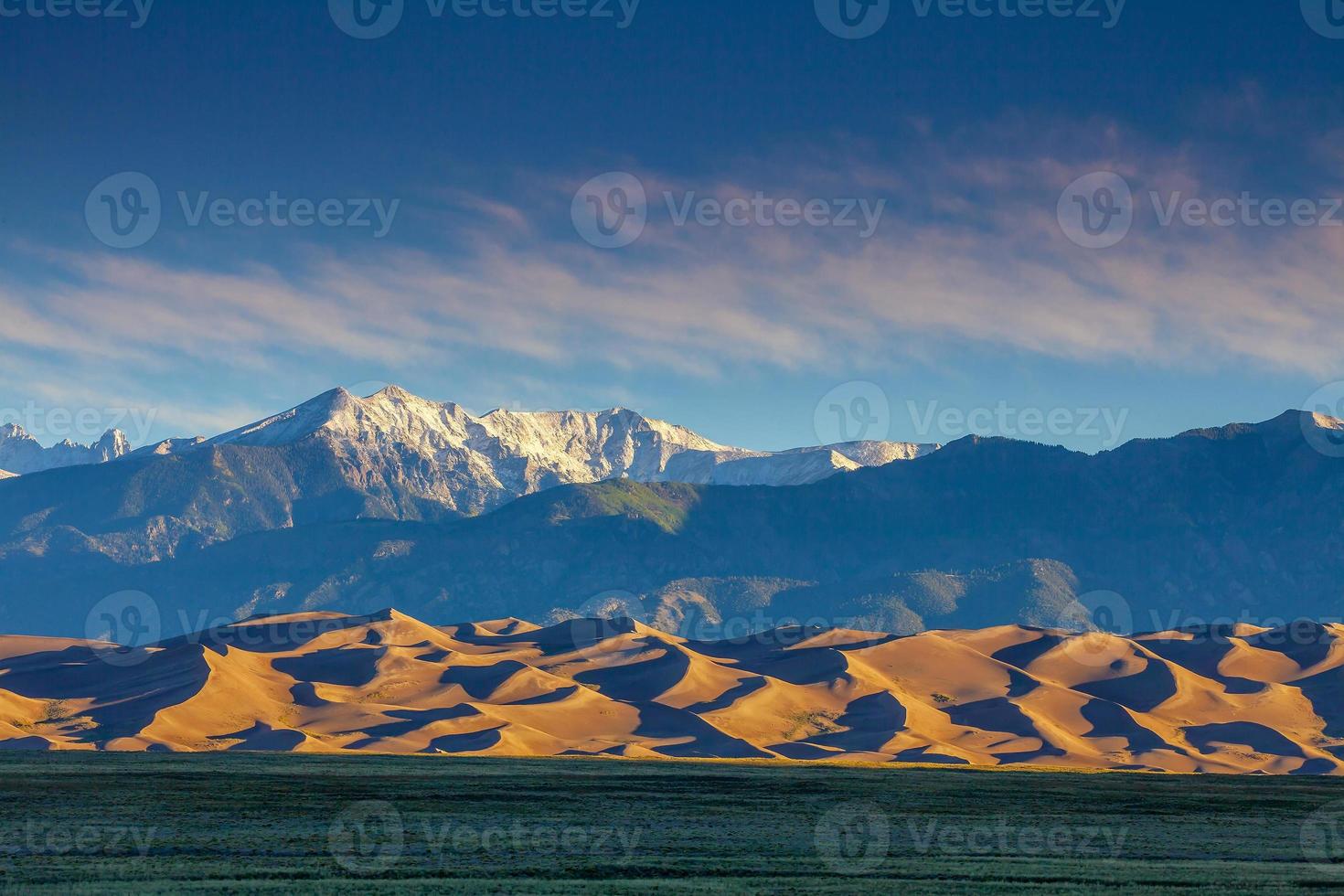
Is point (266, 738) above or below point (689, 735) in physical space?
above

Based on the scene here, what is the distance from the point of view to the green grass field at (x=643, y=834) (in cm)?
4288

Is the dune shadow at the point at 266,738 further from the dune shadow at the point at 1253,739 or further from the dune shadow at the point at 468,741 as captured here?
the dune shadow at the point at 1253,739

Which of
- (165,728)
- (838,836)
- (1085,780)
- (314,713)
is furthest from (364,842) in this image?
(314,713)

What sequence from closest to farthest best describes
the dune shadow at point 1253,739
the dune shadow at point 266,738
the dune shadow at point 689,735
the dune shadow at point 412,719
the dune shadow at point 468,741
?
→ the dune shadow at point 468,741 < the dune shadow at point 266,738 < the dune shadow at point 689,735 < the dune shadow at point 412,719 < the dune shadow at point 1253,739

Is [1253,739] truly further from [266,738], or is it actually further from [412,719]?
[266,738]

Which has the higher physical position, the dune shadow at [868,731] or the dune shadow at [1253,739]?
the dune shadow at [868,731]

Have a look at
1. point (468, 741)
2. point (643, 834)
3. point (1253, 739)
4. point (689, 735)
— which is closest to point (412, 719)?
point (468, 741)

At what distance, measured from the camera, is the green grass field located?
42.9m

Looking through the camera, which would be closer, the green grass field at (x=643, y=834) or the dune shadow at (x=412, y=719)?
the green grass field at (x=643, y=834)

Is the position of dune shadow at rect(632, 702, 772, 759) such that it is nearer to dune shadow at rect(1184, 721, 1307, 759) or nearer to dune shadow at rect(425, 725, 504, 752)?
dune shadow at rect(425, 725, 504, 752)

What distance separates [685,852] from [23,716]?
156881 mm

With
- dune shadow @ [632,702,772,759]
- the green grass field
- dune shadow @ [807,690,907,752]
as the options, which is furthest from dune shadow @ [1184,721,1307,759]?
the green grass field

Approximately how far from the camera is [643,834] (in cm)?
5603

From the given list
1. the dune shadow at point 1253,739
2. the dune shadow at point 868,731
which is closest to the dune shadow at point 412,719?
the dune shadow at point 868,731
